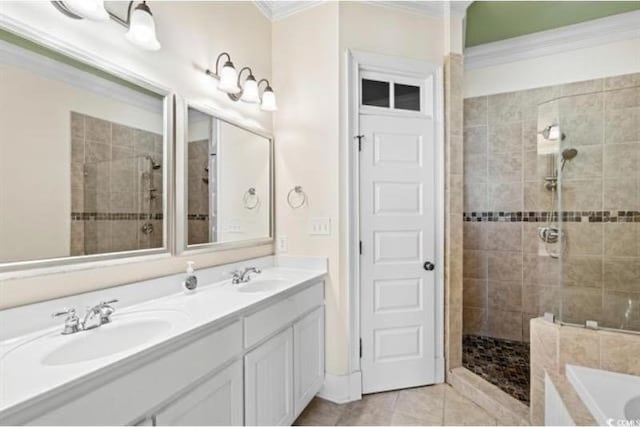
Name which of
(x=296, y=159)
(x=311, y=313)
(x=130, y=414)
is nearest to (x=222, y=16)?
(x=296, y=159)

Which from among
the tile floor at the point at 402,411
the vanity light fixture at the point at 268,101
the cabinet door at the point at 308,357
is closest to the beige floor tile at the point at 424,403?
the tile floor at the point at 402,411

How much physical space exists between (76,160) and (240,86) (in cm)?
114

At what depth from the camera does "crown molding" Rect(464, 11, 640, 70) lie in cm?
261

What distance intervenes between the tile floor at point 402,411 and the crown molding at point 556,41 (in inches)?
117

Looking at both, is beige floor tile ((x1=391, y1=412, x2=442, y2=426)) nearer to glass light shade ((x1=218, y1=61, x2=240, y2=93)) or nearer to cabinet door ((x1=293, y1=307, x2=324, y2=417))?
cabinet door ((x1=293, y1=307, x2=324, y2=417))

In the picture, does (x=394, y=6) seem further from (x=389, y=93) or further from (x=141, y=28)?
(x=141, y=28)

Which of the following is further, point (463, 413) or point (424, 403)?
point (424, 403)

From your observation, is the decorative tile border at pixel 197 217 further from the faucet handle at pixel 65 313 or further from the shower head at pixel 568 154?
the shower head at pixel 568 154

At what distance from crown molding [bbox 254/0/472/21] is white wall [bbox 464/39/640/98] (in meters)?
0.89

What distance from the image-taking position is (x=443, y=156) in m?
2.38

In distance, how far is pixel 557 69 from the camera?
286cm

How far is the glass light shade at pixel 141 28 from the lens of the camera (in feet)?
4.52

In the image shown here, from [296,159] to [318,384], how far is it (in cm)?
156

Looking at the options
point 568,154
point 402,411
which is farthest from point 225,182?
point 568,154
